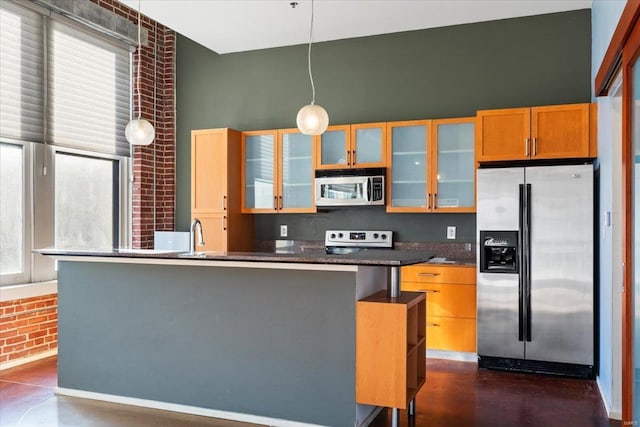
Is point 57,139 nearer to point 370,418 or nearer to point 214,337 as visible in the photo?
point 214,337

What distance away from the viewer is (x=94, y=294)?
12.3ft

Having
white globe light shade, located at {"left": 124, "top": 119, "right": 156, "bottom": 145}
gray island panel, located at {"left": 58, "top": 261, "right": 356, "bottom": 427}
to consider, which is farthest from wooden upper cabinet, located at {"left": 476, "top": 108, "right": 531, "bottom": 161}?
white globe light shade, located at {"left": 124, "top": 119, "right": 156, "bottom": 145}

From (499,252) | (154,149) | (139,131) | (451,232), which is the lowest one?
(499,252)

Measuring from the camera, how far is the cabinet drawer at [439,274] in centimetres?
466

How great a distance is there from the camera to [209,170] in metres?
5.59

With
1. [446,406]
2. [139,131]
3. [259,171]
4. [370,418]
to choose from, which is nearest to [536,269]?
[446,406]

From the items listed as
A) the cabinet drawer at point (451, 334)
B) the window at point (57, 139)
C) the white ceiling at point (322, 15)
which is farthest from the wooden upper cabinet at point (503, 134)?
the window at point (57, 139)

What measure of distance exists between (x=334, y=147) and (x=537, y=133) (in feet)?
6.11

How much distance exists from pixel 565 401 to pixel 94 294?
10.8ft

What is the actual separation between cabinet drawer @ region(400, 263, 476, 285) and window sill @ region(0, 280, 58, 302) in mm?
3052

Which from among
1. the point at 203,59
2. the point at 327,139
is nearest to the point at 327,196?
the point at 327,139

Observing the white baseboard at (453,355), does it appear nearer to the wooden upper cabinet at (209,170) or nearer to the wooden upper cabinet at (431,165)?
the wooden upper cabinet at (431,165)

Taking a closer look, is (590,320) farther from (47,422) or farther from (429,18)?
(47,422)

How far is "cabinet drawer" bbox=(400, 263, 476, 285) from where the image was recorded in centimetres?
466
